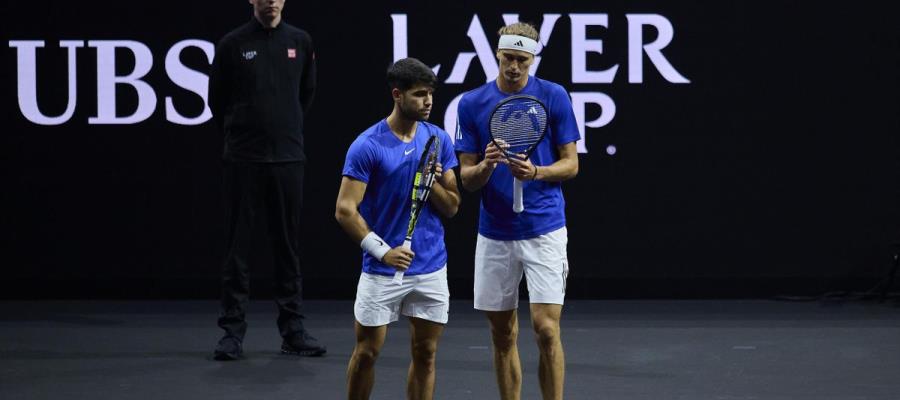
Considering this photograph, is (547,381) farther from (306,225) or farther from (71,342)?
(306,225)

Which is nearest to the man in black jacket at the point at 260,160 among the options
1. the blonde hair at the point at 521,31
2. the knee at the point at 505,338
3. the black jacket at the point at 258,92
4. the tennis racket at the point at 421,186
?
the black jacket at the point at 258,92

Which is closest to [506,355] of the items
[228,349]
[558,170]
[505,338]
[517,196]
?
[505,338]

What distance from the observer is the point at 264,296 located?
8586 mm

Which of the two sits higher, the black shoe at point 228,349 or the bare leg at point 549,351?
the bare leg at point 549,351

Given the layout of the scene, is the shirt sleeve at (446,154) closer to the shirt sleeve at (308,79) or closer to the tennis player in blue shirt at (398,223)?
the tennis player in blue shirt at (398,223)

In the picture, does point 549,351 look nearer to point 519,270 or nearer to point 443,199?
point 519,270

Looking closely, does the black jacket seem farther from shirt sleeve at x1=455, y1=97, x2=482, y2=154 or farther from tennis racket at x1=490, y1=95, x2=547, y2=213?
tennis racket at x1=490, y1=95, x2=547, y2=213

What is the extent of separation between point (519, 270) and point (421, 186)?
748 millimetres

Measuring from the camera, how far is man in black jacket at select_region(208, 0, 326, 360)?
261 inches

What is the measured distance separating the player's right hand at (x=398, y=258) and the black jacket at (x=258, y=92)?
2096 millimetres

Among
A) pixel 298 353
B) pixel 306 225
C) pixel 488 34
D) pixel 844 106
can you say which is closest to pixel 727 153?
pixel 844 106

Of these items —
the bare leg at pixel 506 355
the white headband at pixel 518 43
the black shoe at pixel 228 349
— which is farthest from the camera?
the black shoe at pixel 228 349

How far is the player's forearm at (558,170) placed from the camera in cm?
508

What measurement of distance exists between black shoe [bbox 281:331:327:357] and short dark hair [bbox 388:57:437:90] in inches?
86.4
